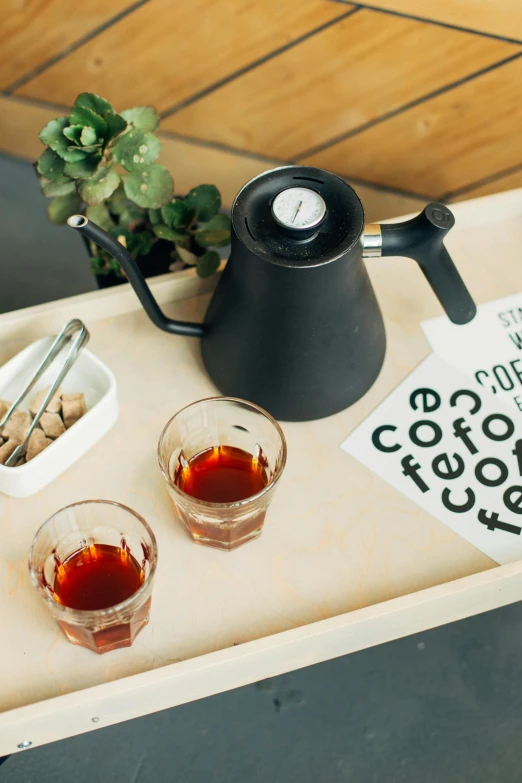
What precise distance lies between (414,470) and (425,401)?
4.2 inches

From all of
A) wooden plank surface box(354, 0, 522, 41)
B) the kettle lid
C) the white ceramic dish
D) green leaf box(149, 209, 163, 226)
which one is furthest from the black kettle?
wooden plank surface box(354, 0, 522, 41)

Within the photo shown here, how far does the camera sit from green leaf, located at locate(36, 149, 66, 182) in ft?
3.27

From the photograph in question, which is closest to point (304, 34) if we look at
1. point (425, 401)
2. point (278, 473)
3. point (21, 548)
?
point (425, 401)

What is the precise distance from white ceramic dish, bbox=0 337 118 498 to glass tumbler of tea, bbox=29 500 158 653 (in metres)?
0.09

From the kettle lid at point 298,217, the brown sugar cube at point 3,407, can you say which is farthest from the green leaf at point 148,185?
the brown sugar cube at point 3,407

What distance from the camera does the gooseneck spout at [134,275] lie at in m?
0.84

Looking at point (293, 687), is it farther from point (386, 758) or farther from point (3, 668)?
point (3, 668)

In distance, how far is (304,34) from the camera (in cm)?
123

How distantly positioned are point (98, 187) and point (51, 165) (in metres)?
0.07

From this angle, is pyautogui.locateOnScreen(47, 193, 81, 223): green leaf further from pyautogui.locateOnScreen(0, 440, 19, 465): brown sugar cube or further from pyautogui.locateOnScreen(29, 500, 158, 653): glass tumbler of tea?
pyautogui.locateOnScreen(29, 500, 158, 653): glass tumbler of tea

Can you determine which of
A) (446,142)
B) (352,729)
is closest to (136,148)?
(446,142)

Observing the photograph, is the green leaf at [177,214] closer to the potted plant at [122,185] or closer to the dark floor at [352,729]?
the potted plant at [122,185]

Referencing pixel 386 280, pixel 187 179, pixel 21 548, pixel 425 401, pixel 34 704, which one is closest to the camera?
pixel 34 704

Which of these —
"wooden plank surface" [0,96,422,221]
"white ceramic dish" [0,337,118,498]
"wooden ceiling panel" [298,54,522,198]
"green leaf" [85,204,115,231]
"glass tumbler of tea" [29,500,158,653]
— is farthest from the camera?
"wooden plank surface" [0,96,422,221]
